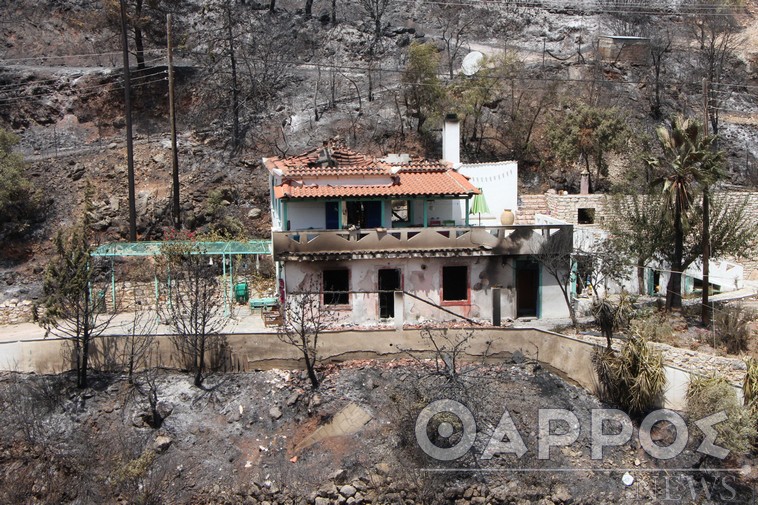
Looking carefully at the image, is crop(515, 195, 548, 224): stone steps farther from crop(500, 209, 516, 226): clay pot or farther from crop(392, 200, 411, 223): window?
crop(392, 200, 411, 223): window

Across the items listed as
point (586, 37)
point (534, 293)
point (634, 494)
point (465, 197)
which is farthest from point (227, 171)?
point (586, 37)

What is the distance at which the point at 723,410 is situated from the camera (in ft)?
53.5

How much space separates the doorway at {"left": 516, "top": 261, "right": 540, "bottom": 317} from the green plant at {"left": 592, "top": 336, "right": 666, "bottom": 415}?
485cm

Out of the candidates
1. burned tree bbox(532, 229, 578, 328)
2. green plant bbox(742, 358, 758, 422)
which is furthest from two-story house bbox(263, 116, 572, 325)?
green plant bbox(742, 358, 758, 422)

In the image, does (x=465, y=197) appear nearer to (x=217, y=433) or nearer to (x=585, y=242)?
(x=585, y=242)

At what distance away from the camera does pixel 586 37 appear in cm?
5053

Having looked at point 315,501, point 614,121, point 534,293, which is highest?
point 614,121

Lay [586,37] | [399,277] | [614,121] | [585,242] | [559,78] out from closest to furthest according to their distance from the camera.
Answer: [399,277]
[585,242]
[614,121]
[559,78]
[586,37]

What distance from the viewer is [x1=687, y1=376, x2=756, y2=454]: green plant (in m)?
15.9

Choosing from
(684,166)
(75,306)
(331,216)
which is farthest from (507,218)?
(75,306)

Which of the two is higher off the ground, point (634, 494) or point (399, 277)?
point (399, 277)

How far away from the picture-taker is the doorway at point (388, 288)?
22.2m

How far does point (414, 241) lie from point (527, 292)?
4.17 metres

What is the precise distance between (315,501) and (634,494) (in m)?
7.35
